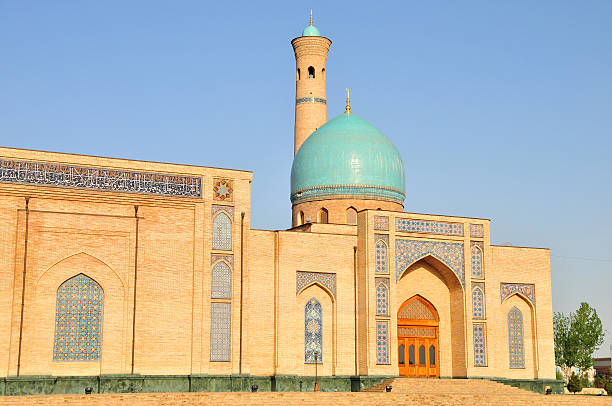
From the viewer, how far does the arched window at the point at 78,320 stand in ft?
53.4

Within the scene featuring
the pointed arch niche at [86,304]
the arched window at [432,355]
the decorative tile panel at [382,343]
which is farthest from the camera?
the arched window at [432,355]

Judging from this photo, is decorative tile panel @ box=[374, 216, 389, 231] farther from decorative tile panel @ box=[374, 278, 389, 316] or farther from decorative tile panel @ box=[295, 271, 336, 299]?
decorative tile panel @ box=[295, 271, 336, 299]

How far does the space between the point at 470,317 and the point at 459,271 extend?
1080mm

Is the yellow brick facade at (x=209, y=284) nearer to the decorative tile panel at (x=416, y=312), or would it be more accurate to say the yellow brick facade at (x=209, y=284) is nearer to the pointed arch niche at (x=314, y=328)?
the pointed arch niche at (x=314, y=328)

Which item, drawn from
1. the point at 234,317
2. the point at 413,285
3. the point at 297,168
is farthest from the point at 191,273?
the point at 297,168

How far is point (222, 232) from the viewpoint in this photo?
17.9m

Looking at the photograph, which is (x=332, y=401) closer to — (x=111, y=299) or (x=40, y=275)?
(x=111, y=299)

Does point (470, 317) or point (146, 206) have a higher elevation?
point (146, 206)

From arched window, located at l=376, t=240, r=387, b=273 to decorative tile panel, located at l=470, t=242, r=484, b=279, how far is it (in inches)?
93.0

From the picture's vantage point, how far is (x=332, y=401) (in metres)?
15.5

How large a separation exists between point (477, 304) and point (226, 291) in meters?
6.13

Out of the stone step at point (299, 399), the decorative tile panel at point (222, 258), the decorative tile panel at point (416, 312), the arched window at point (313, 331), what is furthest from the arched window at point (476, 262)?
the decorative tile panel at point (222, 258)

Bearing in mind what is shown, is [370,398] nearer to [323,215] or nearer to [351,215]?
[351,215]

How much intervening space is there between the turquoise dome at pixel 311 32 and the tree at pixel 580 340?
1555 cm
